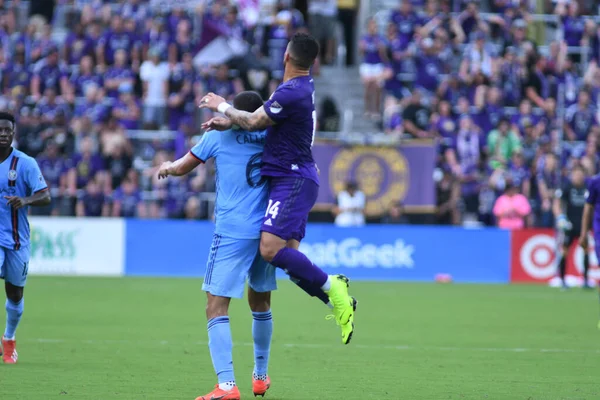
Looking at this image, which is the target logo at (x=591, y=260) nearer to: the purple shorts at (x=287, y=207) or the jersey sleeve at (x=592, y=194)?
the jersey sleeve at (x=592, y=194)

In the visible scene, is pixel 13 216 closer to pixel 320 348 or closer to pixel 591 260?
pixel 320 348

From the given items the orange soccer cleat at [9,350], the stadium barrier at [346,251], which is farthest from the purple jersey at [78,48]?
the orange soccer cleat at [9,350]

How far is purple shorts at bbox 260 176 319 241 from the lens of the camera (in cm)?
804

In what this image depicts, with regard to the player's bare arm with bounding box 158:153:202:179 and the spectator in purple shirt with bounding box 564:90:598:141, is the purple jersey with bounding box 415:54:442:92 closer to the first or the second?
the spectator in purple shirt with bounding box 564:90:598:141

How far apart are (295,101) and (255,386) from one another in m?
2.22

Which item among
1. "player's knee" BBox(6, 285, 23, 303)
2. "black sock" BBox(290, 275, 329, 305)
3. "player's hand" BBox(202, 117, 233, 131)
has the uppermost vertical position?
"player's hand" BBox(202, 117, 233, 131)

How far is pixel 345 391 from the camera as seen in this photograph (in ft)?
28.4

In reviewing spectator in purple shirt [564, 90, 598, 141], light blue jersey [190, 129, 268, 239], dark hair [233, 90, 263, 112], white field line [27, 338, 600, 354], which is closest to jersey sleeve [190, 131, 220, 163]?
light blue jersey [190, 129, 268, 239]

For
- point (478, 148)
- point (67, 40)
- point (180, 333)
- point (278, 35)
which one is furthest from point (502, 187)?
point (180, 333)

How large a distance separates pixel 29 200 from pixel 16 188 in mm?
265

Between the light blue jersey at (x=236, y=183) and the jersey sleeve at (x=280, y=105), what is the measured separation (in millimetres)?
389

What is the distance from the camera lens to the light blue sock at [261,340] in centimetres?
850

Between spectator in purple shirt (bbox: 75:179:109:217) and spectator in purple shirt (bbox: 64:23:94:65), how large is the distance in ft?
12.3

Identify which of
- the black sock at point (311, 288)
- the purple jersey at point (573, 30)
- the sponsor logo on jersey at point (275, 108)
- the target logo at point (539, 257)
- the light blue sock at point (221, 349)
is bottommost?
the target logo at point (539, 257)
